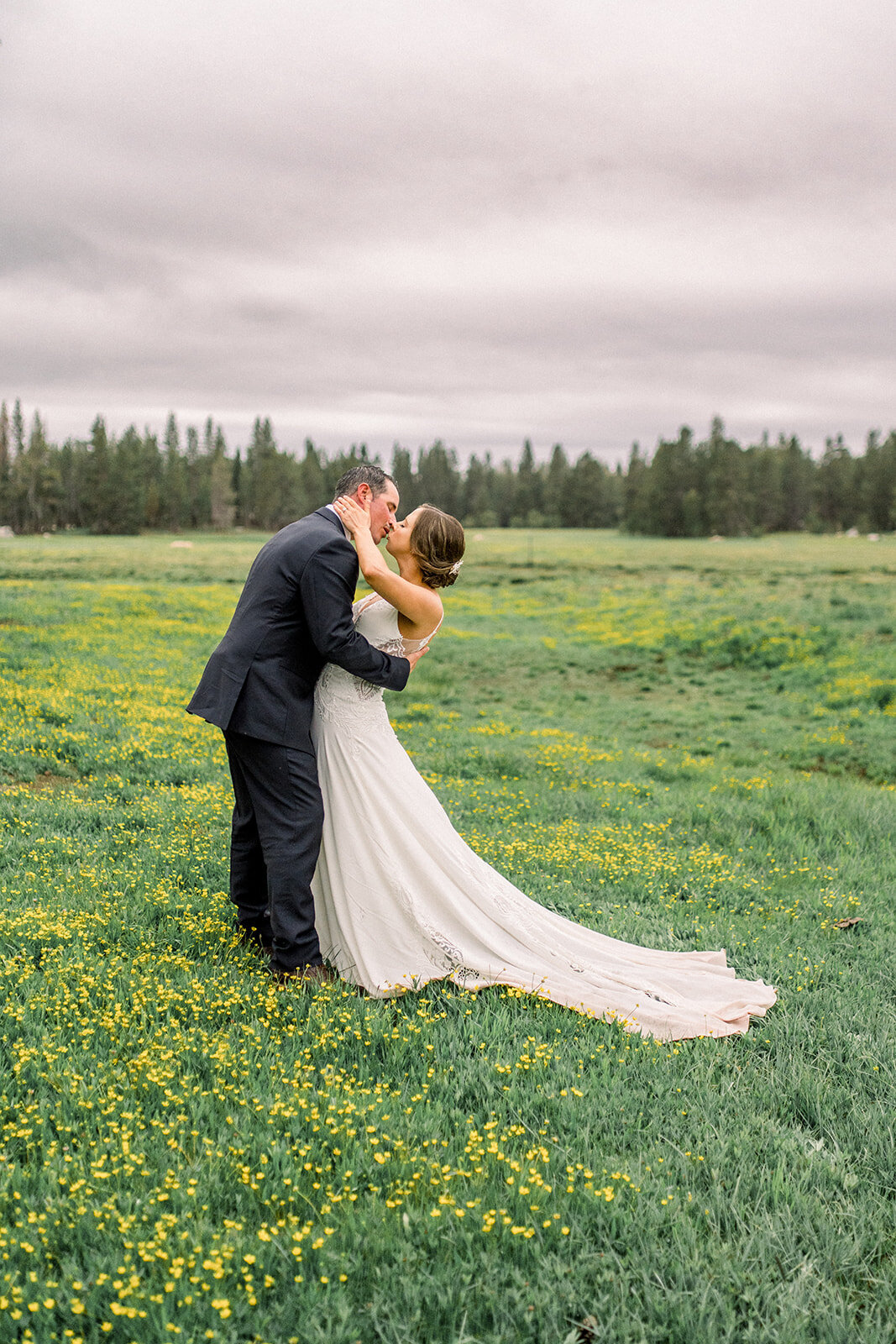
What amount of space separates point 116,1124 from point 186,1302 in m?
1.03

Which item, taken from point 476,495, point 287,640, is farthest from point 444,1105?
point 476,495

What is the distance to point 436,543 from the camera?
17.4 feet

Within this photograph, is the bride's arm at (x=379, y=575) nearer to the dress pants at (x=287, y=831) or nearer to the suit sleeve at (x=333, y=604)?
the suit sleeve at (x=333, y=604)

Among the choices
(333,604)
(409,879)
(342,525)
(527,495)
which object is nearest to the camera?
(333,604)

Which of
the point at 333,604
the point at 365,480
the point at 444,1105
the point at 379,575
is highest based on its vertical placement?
the point at 365,480

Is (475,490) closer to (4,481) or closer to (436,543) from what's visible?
(4,481)

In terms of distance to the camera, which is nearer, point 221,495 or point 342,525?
point 342,525

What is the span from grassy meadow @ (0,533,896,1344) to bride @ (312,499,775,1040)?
0.24m

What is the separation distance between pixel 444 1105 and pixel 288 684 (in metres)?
2.47

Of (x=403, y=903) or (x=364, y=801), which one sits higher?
(x=364, y=801)

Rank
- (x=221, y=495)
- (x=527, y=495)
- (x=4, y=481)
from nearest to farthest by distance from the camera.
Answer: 1. (x=4, y=481)
2. (x=221, y=495)
3. (x=527, y=495)

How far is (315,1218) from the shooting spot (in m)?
3.36

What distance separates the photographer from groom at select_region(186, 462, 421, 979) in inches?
201

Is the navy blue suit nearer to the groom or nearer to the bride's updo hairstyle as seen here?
the groom
